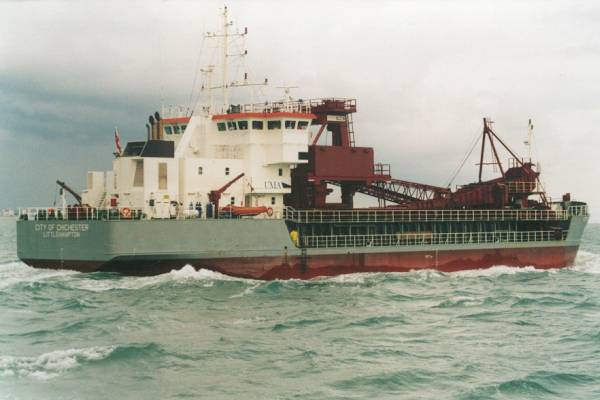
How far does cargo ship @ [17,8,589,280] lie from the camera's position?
25.9 meters

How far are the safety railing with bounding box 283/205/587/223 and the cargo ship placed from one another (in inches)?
3.5

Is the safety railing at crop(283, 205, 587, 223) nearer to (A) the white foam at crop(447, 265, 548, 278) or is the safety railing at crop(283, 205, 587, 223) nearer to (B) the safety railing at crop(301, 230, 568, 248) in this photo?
(B) the safety railing at crop(301, 230, 568, 248)

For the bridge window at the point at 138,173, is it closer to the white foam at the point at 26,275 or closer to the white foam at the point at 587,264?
the white foam at the point at 26,275

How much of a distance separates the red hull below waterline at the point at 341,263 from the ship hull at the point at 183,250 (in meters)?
0.04

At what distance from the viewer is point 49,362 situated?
46.3 feet

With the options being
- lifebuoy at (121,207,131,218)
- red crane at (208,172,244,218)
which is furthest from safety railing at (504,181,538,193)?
lifebuoy at (121,207,131,218)

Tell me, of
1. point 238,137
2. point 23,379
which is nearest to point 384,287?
point 238,137

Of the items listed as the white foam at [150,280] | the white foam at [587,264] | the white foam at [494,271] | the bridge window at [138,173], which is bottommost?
the white foam at [587,264]

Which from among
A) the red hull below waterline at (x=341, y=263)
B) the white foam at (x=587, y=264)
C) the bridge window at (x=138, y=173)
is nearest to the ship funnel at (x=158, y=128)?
the bridge window at (x=138, y=173)

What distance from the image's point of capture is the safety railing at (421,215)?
29.8m

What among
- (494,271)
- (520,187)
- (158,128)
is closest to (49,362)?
(158,128)

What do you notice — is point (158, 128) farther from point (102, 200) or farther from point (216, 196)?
point (216, 196)

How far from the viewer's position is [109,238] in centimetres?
2508

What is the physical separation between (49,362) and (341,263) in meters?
16.7
